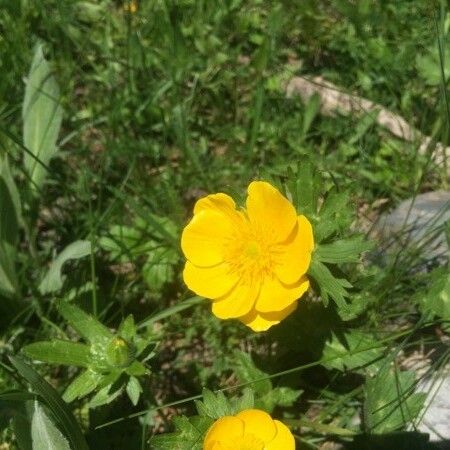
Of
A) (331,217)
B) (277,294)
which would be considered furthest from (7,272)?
(331,217)

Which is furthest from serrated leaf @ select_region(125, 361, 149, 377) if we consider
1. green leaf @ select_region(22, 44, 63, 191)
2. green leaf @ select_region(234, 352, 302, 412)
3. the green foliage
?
green leaf @ select_region(22, 44, 63, 191)

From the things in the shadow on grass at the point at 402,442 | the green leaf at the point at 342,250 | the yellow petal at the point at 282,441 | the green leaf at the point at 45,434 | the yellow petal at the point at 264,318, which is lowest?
the shadow on grass at the point at 402,442

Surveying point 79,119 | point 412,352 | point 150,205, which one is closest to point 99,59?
point 79,119

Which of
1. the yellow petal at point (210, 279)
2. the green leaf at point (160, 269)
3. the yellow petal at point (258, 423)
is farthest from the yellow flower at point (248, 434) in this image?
the green leaf at point (160, 269)

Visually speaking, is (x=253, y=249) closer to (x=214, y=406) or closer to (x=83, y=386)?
(x=214, y=406)

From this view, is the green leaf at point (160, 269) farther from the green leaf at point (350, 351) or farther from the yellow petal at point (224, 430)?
the yellow petal at point (224, 430)

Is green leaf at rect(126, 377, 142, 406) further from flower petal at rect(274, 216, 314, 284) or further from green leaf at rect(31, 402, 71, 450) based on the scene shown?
flower petal at rect(274, 216, 314, 284)
